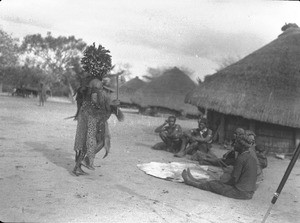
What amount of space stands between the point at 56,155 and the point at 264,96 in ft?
21.4

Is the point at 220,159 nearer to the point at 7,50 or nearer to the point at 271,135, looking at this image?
the point at 271,135

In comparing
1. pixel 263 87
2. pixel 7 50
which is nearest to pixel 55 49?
pixel 7 50

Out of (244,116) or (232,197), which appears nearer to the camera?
(232,197)

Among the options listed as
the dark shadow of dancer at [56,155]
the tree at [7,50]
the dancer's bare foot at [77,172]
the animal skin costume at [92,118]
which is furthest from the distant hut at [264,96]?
the tree at [7,50]

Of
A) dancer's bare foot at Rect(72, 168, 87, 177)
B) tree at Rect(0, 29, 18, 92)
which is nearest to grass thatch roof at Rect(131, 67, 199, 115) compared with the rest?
tree at Rect(0, 29, 18, 92)

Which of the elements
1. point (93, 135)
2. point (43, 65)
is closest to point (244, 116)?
point (93, 135)

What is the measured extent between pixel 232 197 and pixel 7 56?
2561 centimetres

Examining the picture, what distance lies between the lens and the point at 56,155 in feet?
21.8

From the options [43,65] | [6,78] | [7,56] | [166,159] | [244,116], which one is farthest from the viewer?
[6,78]

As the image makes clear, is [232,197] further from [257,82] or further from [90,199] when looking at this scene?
[257,82]

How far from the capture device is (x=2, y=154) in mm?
6141

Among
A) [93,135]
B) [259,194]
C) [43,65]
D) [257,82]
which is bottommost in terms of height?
[259,194]

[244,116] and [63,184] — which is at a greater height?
[244,116]

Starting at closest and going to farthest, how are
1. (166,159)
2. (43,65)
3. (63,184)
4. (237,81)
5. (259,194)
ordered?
(63,184) < (259,194) < (166,159) < (237,81) < (43,65)
